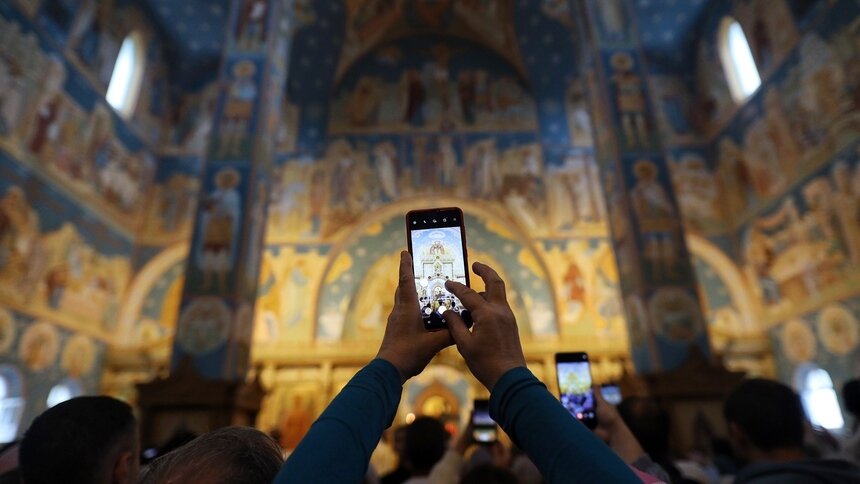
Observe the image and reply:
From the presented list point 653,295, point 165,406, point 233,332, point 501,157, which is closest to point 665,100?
point 501,157

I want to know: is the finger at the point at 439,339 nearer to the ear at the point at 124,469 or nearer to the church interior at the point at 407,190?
the ear at the point at 124,469

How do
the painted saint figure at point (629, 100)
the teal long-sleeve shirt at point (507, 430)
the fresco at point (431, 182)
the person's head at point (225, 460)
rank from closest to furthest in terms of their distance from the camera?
the teal long-sleeve shirt at point (507, 430)
the person's head at point (225, 460)
the painted saint figure at point (629, 100)
the fresco at point (431, 182)

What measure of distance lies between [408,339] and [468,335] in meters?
0.11

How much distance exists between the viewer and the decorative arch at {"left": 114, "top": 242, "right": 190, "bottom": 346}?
39.0ft

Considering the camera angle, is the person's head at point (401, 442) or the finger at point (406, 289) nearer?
the finger at point (406, 289)

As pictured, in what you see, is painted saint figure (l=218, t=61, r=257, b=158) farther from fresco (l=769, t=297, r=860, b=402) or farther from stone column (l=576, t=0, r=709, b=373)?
fresco (l=769, t=297, r=860, b=402)

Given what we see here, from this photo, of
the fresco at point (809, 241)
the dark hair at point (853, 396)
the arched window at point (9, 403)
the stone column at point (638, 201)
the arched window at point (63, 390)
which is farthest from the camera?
the arched window at point (63, 390)

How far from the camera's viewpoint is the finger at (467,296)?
34.8 inches

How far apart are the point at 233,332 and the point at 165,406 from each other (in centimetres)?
108

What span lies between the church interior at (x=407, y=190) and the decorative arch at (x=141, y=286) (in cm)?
6

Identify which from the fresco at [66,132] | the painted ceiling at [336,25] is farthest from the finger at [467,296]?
the painted ceiling at [336,25]

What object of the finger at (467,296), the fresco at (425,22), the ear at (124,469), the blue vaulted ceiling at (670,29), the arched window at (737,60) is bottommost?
the ear at (124,469)

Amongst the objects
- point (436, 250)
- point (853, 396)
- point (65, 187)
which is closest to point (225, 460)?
point (436, 250)

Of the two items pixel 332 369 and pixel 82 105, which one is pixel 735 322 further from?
pixel 82 105
